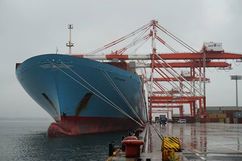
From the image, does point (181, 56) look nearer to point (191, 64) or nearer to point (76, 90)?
point (191, 64)

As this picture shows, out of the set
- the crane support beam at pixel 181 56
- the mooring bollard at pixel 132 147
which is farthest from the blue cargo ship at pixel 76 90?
the mooring bollard at pixel 132 147

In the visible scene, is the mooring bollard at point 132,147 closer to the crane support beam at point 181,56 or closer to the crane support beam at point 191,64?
the crane support beam at point 181,56

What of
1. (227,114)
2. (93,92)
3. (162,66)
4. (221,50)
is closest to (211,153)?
(93,92)

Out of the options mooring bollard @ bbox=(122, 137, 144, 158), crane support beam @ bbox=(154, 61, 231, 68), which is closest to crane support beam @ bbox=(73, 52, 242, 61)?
crane support beam @ bbox=(154, 61, 231, 68)

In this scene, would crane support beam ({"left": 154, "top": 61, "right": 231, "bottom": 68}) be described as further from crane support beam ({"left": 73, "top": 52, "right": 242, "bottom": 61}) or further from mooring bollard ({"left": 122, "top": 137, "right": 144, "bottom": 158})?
mooring bollard ({"left": 122, "top": 137, "right": 144, "bottom": 158})

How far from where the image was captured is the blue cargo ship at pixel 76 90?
33.4 meters

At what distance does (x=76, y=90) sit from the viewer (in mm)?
34062

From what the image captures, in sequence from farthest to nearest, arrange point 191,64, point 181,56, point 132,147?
point 191,64 < point 181,56 < point 132,147

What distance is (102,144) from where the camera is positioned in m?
29.6

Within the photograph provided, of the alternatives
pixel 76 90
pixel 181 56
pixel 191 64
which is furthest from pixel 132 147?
pixel 191 64

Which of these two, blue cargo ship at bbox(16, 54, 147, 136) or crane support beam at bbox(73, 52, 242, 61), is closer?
blue cargo ship at bbox(16, 54, 147, 136)

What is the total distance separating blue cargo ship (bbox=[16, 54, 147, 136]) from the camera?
33.4 meters

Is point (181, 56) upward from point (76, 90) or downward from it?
upward

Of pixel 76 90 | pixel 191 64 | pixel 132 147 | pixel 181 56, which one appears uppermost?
pixel 181 56
